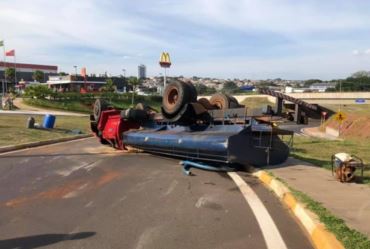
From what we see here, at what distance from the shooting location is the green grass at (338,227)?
5.08 m

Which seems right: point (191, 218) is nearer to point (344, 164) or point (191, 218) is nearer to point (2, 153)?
point (344, 164)

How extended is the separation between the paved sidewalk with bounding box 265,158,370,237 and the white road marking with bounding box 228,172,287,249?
814mm

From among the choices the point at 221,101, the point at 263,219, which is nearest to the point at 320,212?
the point at 263,219

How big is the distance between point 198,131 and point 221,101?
7.72ft

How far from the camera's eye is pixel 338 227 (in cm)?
573

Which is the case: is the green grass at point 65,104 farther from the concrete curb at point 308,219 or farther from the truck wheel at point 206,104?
the concrete curb at point 308,219

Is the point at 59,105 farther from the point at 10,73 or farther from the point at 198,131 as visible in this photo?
the point at 10,73

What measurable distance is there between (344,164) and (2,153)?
421 inches

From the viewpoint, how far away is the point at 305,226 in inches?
248

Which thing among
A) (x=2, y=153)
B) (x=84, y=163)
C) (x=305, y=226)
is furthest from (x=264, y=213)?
(x=2, y=153)

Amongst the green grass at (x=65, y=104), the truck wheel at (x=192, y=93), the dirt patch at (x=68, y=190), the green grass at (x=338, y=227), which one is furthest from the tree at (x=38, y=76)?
the green grass at (x=338, y=227)

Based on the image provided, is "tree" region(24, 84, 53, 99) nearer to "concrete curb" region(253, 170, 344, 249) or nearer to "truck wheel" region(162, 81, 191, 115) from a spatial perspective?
"truck wheel" region(162, 81, 191, 115)

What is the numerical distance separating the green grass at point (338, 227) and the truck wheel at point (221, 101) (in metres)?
7.00

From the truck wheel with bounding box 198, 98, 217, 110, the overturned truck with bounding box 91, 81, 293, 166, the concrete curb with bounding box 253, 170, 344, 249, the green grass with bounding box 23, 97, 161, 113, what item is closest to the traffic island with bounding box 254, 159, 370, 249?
the concrete curb with bounding box 253, 170, 344, 249
